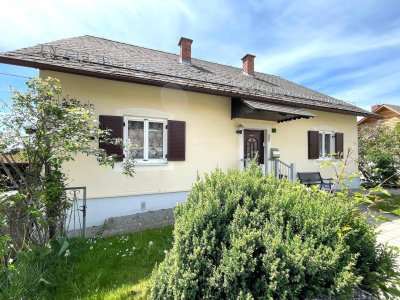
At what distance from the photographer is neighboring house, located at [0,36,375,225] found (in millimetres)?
5977

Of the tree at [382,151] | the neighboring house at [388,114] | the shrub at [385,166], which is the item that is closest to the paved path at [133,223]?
the tree at [382,151]

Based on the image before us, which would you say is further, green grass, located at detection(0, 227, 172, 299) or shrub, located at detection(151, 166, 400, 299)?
green grass, located at detection(0, 227, 172, 299)

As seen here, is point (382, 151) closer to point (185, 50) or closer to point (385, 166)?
point (385, 166)

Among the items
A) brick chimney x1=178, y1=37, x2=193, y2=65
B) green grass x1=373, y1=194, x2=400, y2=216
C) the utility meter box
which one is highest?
brick chimney x1=178, y1=37, x2=193, y2=65

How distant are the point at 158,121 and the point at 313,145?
24.5 ft

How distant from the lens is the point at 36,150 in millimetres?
3336

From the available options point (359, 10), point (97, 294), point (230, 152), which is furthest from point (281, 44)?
point (97, 294)

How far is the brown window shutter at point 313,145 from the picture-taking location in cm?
985

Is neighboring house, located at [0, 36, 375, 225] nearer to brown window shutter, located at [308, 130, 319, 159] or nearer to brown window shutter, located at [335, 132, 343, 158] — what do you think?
brown window shutter, located at [308, 130, 319, 159]

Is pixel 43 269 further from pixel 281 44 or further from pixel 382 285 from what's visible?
pixel 281 44

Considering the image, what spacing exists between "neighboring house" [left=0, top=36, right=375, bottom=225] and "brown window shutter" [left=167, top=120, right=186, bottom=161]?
34 millimetres

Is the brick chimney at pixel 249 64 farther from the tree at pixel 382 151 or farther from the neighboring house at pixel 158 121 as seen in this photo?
the tree at pixel 382 151

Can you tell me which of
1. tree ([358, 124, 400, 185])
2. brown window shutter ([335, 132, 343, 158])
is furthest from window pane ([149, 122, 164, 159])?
tree ([358, 124, 400, 185])

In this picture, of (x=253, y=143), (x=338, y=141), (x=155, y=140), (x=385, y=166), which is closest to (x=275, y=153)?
(x=253, y=143)
